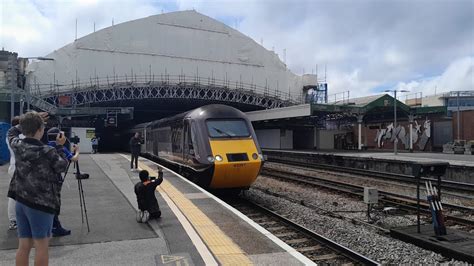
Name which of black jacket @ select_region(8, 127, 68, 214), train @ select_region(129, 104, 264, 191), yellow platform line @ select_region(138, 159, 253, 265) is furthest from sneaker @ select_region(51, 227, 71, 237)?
train @ select_region(129, 104, 264, 191)

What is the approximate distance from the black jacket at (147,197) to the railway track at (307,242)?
2829 mm

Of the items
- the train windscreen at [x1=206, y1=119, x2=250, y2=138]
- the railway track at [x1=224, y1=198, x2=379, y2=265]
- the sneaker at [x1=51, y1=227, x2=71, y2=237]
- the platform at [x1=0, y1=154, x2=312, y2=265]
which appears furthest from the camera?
the train windscreen at [x1=206, y1=119, x2=250, y2=138]

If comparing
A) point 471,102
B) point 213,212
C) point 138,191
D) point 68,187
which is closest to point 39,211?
point 138,191

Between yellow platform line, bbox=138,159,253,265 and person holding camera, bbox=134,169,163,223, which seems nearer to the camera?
yellow platform line, bbox=138,159,253,265

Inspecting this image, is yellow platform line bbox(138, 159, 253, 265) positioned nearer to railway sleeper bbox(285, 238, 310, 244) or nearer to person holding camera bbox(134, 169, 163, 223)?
person holding camera bbox(134, 169, 163, 223)

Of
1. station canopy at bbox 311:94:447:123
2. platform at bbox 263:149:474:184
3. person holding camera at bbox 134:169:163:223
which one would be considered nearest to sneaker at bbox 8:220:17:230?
person holding camera at bbox 134:169:163:223

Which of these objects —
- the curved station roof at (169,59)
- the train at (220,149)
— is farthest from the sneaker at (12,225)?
the curved station roof at (169,59)

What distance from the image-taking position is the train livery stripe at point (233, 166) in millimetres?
12531

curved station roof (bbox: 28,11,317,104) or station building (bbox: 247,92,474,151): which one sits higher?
curved station roof (bbox: 28,11,317,104)

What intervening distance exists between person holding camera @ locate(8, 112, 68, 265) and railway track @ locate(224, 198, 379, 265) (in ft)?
15.7

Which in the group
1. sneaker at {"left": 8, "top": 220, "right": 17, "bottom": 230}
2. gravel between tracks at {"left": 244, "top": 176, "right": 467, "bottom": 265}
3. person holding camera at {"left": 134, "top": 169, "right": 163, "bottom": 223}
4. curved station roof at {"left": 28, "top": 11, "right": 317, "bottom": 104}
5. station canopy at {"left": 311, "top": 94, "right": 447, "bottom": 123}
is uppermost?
curved station roof at {"left": 28, "top": 11, "right": 317, "bottom": 104}

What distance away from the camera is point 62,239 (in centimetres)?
661

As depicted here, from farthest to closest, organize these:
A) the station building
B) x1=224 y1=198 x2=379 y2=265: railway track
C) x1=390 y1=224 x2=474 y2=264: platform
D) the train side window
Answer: the station building → the train side window → x1=224 y1=198 x2=379 y2=265: railway track → x1=390 y1=224 x2=474 y2=264: platform

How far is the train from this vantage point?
1260 cm
